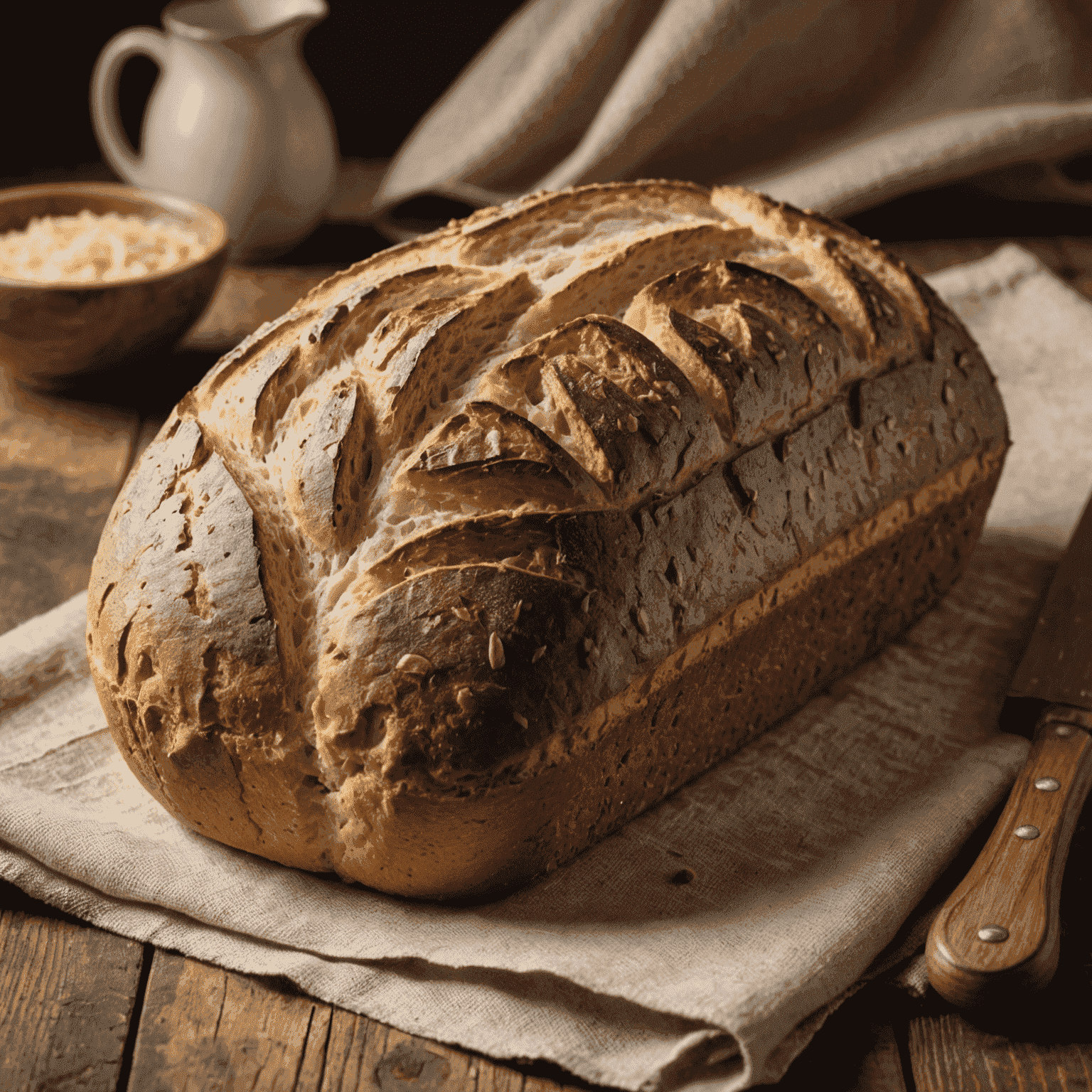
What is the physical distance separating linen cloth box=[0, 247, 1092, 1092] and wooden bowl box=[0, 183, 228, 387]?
598mm

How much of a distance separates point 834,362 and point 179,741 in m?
0.81

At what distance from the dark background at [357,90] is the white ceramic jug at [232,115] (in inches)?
9.2

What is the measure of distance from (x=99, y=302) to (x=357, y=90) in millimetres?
1378

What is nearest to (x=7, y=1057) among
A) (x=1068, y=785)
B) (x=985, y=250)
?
(x=1068, y=785)

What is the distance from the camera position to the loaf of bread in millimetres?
1174

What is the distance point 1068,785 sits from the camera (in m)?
1.27

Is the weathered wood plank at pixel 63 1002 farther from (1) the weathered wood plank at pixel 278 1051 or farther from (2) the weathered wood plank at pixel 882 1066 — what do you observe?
(2) the weathered wood plank at pixel 882 1066

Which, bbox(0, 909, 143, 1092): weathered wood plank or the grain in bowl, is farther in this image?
the grain in bowl

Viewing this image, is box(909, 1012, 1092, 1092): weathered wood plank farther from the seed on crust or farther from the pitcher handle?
the pitcher handle

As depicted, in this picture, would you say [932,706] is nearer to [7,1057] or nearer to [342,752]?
[342,752]

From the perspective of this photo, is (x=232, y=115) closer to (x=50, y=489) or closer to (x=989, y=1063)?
(x=50, y=489)

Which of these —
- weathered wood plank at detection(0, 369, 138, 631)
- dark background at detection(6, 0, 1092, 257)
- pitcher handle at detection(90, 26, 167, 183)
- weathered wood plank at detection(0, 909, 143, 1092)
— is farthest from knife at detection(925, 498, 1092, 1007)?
pitcher handle at detection(90, 26, 167, 183)

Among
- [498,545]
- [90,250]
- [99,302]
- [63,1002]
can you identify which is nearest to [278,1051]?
[63,1002]

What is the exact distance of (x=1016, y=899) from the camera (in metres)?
1.13
